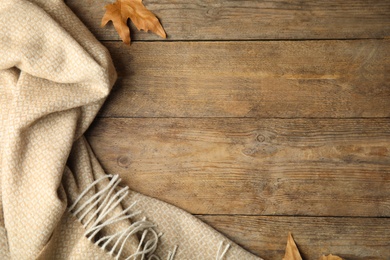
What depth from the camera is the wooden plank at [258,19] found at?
123cm

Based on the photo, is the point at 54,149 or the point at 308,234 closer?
the point at 54,149

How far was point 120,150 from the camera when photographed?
3.98ft

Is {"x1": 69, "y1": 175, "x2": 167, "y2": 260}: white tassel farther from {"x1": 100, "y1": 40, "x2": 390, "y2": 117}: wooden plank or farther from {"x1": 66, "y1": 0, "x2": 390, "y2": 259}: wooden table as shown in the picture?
{"x1": 100, "y1": 40, "x2": 390, "y2": 117}: wooden plank

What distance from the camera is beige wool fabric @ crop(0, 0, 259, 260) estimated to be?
41.7 inches


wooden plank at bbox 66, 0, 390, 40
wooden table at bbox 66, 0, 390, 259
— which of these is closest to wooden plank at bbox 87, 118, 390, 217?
wooden table at bbox 66, 0, 390, 259

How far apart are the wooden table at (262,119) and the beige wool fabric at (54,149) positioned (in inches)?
3.5

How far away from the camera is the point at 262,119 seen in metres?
1.22

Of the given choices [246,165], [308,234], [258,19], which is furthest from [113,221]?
[258,19]

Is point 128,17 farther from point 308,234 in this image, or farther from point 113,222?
point 308,234

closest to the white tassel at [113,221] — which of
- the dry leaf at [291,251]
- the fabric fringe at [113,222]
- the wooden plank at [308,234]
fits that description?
the fabric fringe at [113,222]

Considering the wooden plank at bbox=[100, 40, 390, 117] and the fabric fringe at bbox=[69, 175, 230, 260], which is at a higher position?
the wooden plank at bbox=[100, 40, 390, 117]

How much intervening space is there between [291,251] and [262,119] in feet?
1.15

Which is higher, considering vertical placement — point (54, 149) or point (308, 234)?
point (308, 234)

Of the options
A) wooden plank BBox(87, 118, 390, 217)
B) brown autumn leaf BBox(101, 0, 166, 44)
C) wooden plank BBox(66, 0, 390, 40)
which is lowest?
wooden plank BBox(87, 118, 390, 217)
